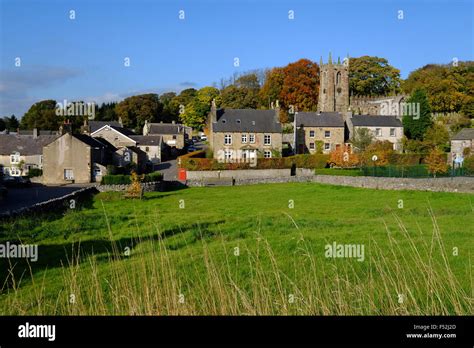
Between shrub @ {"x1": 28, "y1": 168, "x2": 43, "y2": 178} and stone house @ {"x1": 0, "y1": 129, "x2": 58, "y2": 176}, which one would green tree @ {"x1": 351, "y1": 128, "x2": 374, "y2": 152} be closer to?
stone house @ {"x1": 0, "y1": 129, "x2": 58, "y2": 176}

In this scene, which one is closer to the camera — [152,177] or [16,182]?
[152,177]

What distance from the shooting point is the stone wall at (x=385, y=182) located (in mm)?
33062

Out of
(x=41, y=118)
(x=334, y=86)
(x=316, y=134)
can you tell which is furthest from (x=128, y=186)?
(x=41, y=118)

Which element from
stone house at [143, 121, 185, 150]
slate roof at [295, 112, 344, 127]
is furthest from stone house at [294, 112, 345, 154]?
stone house at [143, 121, 185, 150]

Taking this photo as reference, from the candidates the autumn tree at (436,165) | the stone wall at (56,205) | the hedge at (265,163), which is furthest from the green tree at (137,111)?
the autumn tree at (436,165)

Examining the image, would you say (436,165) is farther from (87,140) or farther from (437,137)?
(87,140)

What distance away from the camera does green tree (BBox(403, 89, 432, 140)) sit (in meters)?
62.1

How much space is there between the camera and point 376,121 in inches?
2488

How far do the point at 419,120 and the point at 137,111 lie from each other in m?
55.0

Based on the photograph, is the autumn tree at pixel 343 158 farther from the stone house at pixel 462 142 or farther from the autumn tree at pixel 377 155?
the stone house at pixel 462 142

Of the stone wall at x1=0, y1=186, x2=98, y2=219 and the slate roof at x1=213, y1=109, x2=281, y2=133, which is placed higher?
the slate roof at x1=213, y1=109, x2=281, y2=133

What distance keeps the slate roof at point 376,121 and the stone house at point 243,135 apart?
41.6ft

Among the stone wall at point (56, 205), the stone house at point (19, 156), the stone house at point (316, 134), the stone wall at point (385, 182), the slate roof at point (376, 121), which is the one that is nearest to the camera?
the stone wall at point (56, 205)
